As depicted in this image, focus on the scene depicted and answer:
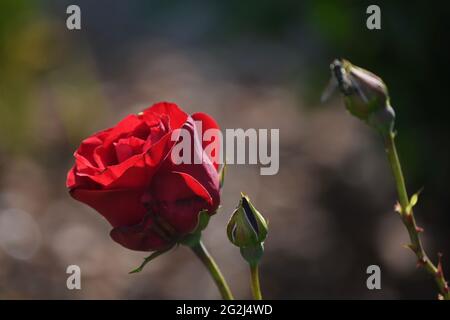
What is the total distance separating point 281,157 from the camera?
2.62 metres

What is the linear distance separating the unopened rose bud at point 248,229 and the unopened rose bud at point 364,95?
15 cm

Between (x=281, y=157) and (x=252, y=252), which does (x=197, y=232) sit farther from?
(x=281, y=157)

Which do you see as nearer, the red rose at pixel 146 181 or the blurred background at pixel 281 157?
the red rose at pixel 146 181

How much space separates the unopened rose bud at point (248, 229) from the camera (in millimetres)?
647

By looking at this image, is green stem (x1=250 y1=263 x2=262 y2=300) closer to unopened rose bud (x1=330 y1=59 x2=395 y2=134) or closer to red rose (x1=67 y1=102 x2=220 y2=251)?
red rose (x1=67 y1=102 x2=220 y2=251)

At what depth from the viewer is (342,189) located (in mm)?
2217

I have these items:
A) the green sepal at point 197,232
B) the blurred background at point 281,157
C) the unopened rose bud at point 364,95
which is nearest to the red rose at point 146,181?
the green sepal at point 197,232

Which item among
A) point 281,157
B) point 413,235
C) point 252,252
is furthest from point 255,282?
point 281,157

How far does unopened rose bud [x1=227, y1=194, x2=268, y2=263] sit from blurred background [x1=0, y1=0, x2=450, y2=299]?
1214 millimetres

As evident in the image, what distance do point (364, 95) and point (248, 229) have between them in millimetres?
171

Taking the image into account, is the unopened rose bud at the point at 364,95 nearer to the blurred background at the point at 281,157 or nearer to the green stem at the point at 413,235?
the green stem at the point at 413,235

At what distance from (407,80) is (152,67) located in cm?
171
